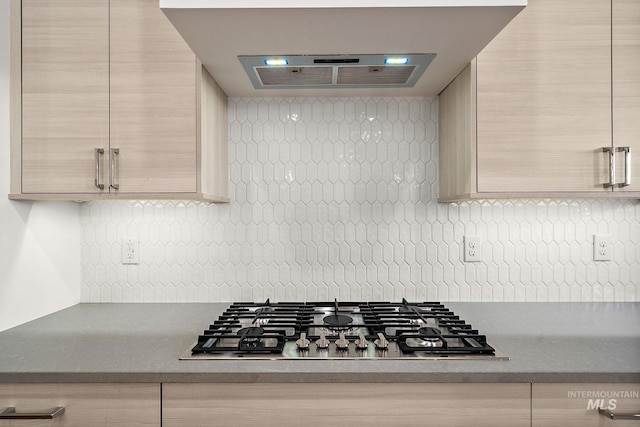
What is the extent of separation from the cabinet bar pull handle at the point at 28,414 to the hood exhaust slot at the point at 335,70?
122cm

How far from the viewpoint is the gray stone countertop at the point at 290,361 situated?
1151 mm

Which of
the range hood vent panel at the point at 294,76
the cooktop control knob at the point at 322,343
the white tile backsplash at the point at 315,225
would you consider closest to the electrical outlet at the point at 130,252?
the white tile backsplash at the point at 315,225

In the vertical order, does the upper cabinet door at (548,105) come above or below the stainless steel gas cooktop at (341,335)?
above

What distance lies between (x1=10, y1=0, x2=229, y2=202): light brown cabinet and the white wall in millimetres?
47

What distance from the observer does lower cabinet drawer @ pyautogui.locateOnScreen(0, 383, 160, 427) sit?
1168mm

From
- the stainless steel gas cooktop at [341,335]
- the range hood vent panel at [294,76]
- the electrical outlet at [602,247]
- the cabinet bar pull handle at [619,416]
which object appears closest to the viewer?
the cabinet bar pull handle at [619,416]

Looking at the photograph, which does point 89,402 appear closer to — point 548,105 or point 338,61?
point 338,61

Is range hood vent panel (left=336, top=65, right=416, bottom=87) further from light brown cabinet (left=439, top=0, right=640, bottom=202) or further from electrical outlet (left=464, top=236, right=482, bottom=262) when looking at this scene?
electrical outlet (left=464, top=236, right=482, bottom=262)

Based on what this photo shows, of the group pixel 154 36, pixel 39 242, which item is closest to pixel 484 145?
pixel 154 36

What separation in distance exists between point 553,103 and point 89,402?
179cm

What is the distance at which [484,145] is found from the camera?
155 centimetres

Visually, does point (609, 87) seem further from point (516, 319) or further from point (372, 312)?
point (372, 312)

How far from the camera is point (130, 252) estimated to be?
1939 mm

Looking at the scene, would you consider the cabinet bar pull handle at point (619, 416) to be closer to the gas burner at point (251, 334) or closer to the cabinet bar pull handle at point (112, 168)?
the gas burner at point (251, 334)
